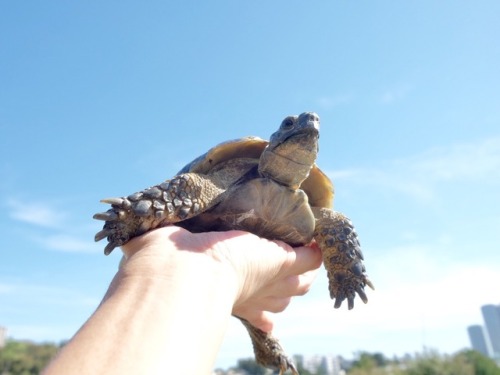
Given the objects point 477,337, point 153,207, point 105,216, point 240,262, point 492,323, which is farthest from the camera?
point 477,337

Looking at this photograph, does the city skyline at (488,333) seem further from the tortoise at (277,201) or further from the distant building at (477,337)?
the tortoise at (277,201)

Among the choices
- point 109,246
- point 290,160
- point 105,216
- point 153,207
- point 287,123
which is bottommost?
point 109,246

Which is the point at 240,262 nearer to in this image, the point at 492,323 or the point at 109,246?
the point at 109,246

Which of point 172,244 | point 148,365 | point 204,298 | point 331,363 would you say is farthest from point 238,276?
point 331,363

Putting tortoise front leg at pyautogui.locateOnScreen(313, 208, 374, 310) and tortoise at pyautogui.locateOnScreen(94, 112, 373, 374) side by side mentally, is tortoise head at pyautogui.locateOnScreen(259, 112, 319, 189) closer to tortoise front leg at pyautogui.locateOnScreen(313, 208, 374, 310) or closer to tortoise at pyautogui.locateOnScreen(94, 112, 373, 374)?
tortoise at pyautogui.locateOnScreen(94, 112, 373, 374)

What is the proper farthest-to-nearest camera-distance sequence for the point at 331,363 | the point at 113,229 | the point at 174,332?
1. the point at 331,363
2. the point at 113,229
3. the point at 174,332

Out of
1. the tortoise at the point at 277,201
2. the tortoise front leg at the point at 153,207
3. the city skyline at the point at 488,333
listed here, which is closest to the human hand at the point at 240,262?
the tortoise front leg at the point at 153,207

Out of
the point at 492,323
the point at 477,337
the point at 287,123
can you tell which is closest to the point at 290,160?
the point at 287,123

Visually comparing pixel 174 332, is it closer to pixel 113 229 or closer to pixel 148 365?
pixel 148 365
